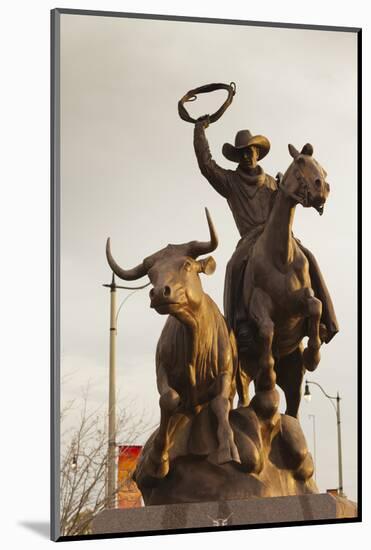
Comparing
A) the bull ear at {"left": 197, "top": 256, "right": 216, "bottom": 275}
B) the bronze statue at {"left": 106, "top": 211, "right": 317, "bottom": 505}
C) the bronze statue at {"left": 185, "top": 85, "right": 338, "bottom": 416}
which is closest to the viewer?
the bronze statue at {"left": 106, "top": 211, "right": 317, "bottom": 505}

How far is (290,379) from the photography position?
9664mm

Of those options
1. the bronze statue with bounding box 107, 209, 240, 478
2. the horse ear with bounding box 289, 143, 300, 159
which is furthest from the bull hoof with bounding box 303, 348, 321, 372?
the horse ear with bounding box 289, 143, 300, 159

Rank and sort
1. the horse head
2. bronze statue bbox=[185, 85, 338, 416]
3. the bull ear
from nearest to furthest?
1. the bull ear
2. the horse head
3. bronze statue bbox=[185, 85, 338, 416]

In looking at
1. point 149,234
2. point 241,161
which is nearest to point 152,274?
point 149,234

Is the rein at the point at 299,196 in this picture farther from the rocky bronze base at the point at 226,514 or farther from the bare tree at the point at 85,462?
the rocky bronze base at the point at 226,514

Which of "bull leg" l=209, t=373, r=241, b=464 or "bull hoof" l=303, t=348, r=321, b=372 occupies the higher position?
"bull hoof" l=303, t=348, r=321, b=372

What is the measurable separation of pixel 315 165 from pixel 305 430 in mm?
1543

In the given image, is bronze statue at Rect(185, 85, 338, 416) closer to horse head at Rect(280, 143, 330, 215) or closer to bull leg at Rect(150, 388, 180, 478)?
horse head at Rect(280, 143, 330, 215)

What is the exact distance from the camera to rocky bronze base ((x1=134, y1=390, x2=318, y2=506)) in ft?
30.4

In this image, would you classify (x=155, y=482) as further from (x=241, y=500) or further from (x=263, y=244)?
(x=263, y=244)

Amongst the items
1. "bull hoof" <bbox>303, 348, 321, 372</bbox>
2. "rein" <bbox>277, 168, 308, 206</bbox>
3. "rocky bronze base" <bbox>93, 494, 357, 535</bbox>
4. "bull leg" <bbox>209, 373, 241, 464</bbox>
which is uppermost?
"rein" <bbox>277, 168, 308, 206</bbox>

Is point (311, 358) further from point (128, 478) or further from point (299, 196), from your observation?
point (128, 478)

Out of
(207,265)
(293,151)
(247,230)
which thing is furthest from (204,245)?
(293,151)

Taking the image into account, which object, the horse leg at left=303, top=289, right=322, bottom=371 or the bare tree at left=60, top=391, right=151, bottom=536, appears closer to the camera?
the bare tree at left=60, top=391, right=151, bottom=536
